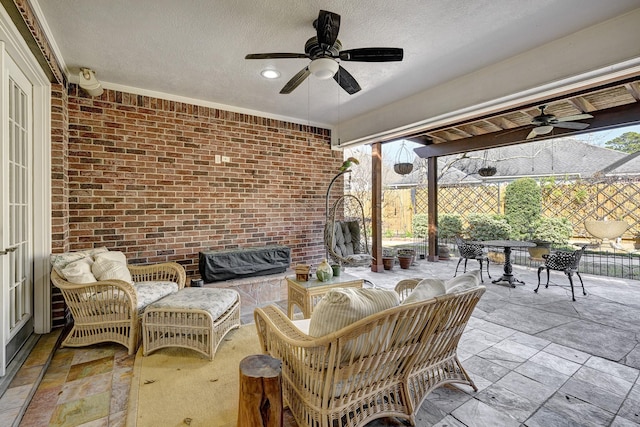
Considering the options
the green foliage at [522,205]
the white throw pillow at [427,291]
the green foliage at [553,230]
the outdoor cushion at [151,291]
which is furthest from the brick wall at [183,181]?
the green foliage at [553,230]

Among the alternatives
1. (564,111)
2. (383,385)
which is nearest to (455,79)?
(564,111)

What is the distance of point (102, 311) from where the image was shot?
243 cm

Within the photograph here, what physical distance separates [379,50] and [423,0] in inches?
17.2

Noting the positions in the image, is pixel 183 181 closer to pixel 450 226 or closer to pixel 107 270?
pixel 107 270

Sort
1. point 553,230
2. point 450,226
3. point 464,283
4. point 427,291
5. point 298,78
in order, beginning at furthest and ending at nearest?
1. point 450,226
2. point 553,230
3. point 298,78
4. point 464,283
5. point 427,291

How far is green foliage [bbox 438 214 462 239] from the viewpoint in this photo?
312 inches

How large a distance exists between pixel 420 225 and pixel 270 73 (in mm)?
6592

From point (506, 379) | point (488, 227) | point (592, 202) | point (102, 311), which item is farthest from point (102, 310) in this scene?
point (592, 202)

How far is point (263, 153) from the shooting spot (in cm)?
450

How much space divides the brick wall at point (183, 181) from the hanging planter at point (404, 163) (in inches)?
68.7

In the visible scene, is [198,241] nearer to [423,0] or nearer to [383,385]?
[383,385]

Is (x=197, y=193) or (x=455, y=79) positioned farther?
(x=197, y=193)

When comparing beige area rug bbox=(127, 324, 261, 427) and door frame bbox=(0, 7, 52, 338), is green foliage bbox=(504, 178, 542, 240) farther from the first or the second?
door frame bbox=(0, 7, 52, 338)

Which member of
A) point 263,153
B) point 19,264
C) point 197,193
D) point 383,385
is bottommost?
point 383,385
